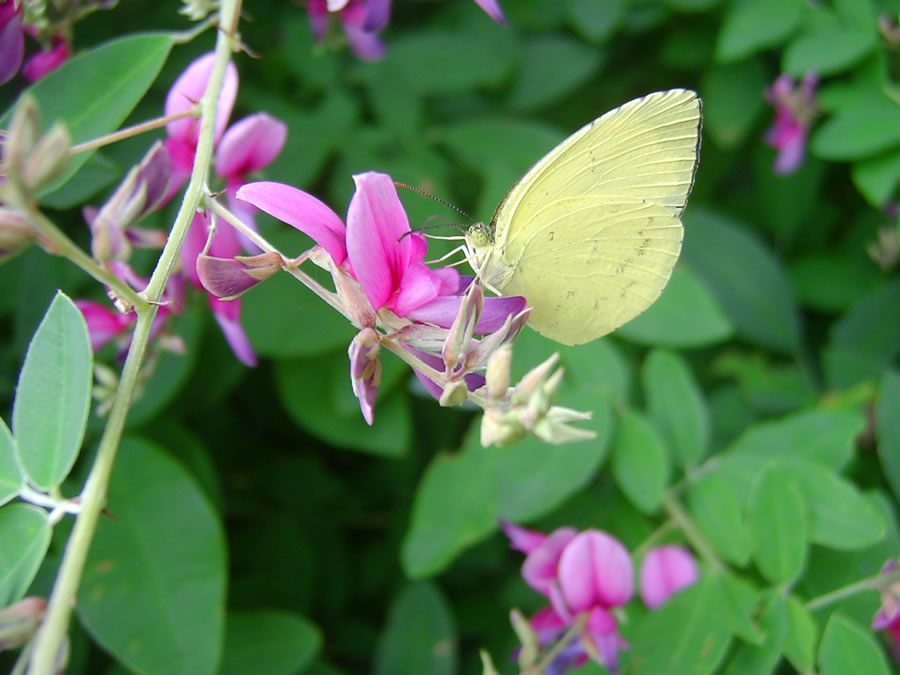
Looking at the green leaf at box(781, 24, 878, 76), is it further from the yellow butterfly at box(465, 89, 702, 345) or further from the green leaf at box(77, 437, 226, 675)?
the green leaf at box(77, 437, 226, 675)

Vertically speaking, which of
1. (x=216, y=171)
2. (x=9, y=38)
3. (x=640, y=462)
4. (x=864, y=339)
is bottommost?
(x=864, y=339)

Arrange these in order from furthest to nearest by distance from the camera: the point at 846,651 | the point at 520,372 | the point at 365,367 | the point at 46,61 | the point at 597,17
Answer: the point at 597,17, the point at 520,372, the point at 46,61, the point at 846,651, the point at 365,367

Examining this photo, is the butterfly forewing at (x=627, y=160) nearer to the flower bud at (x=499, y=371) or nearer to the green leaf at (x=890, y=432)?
the flower bud at (x=499, y=371)

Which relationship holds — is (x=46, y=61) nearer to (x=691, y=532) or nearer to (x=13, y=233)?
(x=13, y=233)

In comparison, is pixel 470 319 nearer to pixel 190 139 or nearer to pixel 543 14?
pixel 190 139

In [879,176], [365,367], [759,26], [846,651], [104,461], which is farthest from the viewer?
[759,26]

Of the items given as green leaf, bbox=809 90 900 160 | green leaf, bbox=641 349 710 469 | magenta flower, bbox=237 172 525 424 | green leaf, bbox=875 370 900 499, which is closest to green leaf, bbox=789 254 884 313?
green leaf, bbox=809 90 900 160

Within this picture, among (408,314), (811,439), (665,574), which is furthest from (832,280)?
(408,314)
